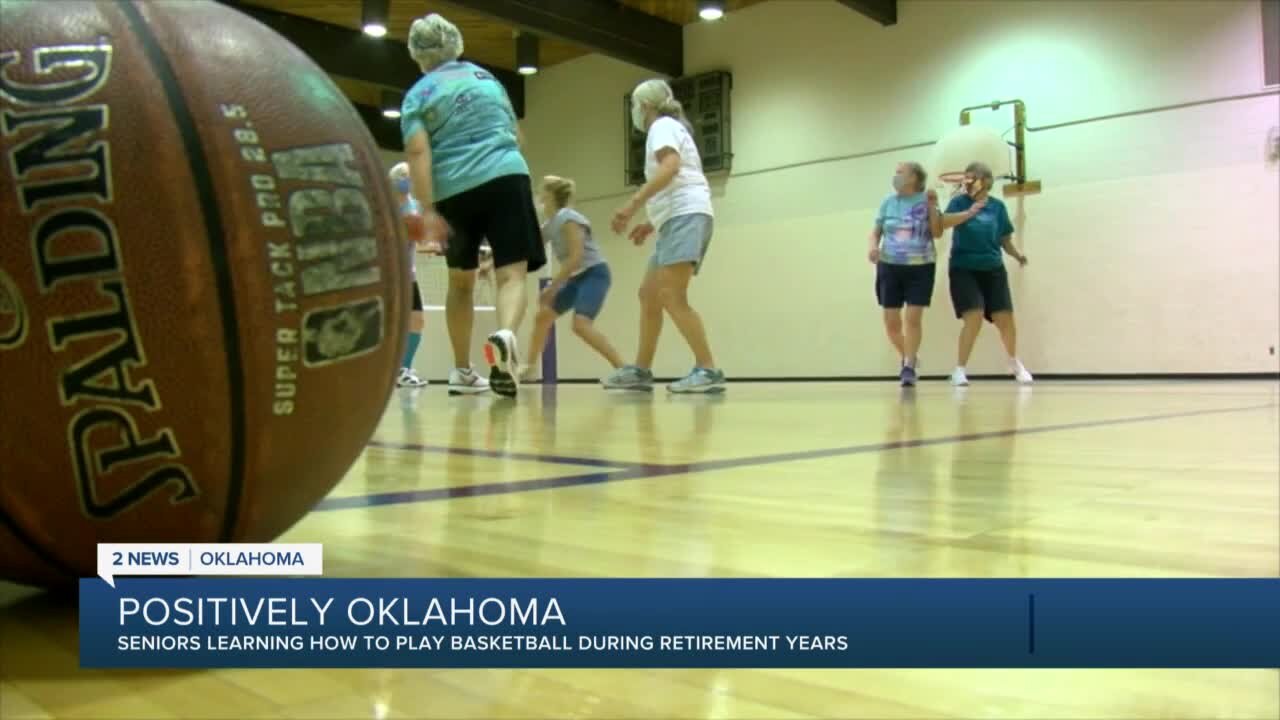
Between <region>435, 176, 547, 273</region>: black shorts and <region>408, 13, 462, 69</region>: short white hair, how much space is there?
48cm

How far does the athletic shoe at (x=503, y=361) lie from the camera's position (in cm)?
343

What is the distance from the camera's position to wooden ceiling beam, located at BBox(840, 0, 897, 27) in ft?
26.6

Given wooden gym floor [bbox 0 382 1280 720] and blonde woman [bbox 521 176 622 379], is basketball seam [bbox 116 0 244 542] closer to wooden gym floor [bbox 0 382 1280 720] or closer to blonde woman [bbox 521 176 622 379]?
wooden gym floor [bbox 0 382 1280 720]

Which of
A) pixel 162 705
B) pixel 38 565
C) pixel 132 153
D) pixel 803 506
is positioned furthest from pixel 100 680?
pixel 803 506

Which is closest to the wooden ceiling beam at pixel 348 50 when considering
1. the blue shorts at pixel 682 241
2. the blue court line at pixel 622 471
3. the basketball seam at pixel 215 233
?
the blue shorts at pixel 682 241

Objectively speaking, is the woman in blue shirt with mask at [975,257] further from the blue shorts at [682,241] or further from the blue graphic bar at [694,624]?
the blue graphic bar at [694,624]

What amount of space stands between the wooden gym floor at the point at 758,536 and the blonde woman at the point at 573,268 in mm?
3030

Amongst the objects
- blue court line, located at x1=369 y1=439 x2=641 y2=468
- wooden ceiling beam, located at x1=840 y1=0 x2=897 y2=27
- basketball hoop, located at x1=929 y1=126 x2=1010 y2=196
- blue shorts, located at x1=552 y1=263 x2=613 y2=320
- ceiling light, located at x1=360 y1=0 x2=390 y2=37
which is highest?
wooden ceiling beam, located at x1=840 y1=0 x2=897 y2=27

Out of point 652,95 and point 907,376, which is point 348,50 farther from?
point 907,376

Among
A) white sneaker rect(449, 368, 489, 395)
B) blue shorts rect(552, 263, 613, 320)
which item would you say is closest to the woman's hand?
white sneaker rect(449, 368, 489, 395)

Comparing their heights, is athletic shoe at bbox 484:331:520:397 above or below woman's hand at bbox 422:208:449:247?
below

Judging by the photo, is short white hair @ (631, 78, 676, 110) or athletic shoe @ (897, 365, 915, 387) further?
athletic shoe @ (897, 365, 915, 387)

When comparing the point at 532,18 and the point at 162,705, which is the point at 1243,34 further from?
the point at 162,705

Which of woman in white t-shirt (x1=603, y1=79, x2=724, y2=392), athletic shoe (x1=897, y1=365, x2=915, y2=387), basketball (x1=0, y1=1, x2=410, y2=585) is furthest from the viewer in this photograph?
athletic shoe (x1=897, y1=365, x2=915, y2=387)
